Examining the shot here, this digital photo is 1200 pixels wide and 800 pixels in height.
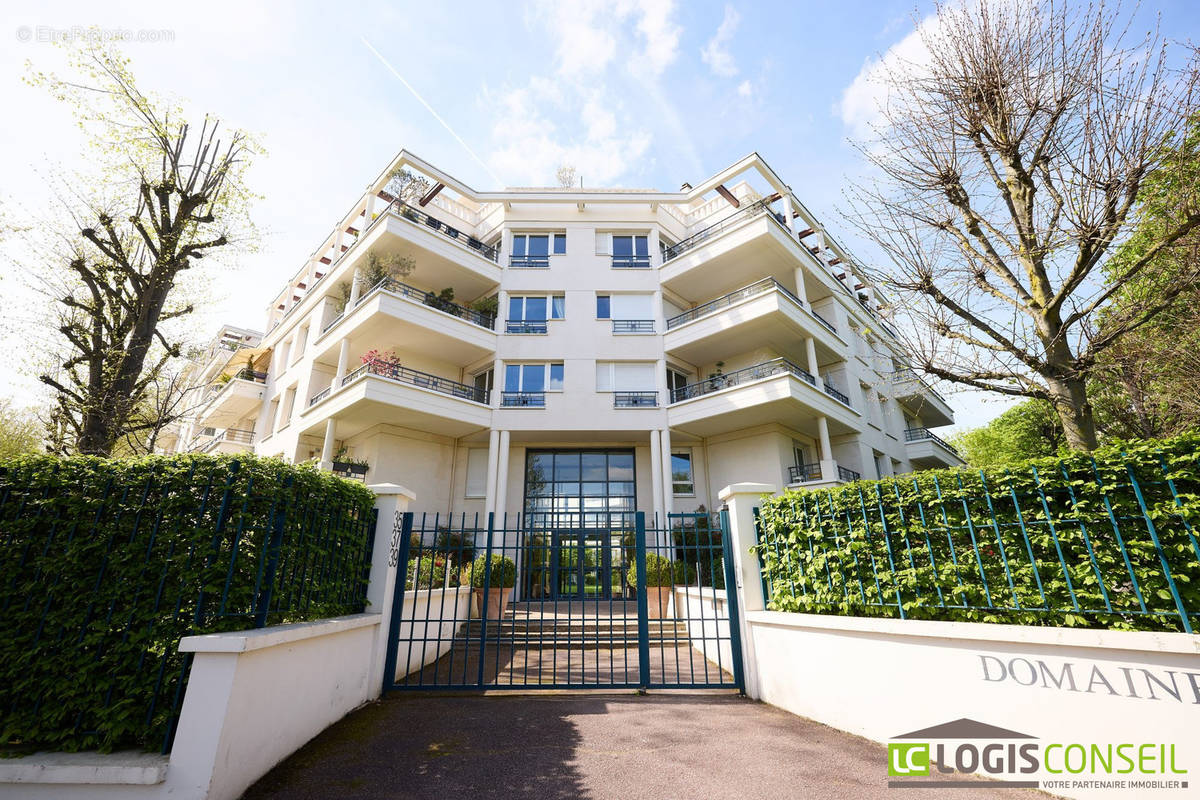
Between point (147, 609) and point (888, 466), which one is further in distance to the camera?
point (888, 466)

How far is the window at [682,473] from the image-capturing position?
60.7 feet

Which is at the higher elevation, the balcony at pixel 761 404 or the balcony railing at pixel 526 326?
the balcony railing at pixel 526 326

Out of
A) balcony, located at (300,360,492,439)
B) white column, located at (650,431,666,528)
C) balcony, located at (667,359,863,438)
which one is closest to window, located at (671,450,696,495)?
balcony, located at (667,359,863,438)

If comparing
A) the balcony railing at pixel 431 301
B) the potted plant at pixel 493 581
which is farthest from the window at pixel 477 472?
the balcony railing at pixel 431 301

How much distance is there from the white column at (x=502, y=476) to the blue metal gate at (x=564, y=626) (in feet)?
9.88

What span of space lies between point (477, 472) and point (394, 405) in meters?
4.37

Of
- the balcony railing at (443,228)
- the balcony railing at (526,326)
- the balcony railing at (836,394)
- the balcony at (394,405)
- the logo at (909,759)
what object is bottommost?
the logo at (909,759)

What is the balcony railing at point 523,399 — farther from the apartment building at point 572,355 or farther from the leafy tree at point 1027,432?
the leafy tree at point 1027,432

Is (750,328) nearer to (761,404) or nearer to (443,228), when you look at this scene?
(761,404)

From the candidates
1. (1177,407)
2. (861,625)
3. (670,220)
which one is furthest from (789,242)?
(861,625)

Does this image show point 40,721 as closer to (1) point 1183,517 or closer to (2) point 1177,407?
(1) point 1183,517

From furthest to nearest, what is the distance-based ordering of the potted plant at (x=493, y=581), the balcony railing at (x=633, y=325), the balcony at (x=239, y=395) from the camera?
1. the balcony at (x=239, y=395)
2. the balcony railing at (x=633, y=325)
3. the potted plant at (x=493, y=581)

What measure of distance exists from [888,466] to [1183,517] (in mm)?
21837

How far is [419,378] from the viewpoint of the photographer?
58.6ft
